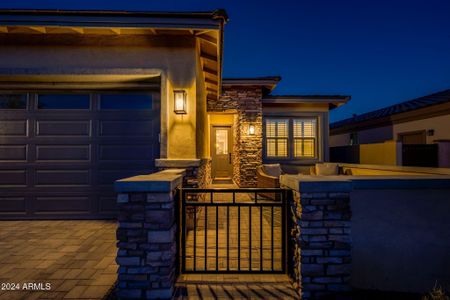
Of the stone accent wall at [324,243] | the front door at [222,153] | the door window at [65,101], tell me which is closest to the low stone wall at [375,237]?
the stone accent wall at [324,243]

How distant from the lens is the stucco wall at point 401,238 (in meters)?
2.93

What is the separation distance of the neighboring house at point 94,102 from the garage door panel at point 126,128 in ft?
0.08

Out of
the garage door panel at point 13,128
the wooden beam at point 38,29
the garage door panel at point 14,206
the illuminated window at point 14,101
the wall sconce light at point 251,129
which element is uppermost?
the wooden beam at point 38,29

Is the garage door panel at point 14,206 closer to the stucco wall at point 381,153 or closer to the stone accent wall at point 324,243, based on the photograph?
the stone accent wall at point 324,243

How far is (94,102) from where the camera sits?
18.6 ft

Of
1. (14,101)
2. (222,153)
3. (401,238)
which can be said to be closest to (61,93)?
(14,101)

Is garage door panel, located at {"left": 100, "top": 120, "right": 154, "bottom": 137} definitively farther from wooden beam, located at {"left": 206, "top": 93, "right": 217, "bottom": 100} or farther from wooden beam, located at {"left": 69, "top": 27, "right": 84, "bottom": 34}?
wooden beam, located at {"left": 206, "top": 93, "right": 217, "bottom": 100}

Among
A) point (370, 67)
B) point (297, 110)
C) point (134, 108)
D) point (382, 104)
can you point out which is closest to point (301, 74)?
point (370, 67)

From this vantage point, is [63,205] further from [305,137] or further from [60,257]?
[305,137]

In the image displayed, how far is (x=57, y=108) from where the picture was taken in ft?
18.6

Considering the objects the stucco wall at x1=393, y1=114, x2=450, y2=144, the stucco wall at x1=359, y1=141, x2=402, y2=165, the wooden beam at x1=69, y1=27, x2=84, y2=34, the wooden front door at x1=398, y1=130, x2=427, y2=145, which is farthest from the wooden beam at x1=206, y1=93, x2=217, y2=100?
the wooden front door at x1=398, y1=130, x2=427, y2=145

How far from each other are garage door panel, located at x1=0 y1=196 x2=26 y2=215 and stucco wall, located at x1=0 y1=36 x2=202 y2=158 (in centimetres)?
291

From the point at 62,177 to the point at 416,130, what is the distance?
15.1 metres

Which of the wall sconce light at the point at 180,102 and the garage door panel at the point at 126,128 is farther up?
the wall sconce light at the point at 180,102
